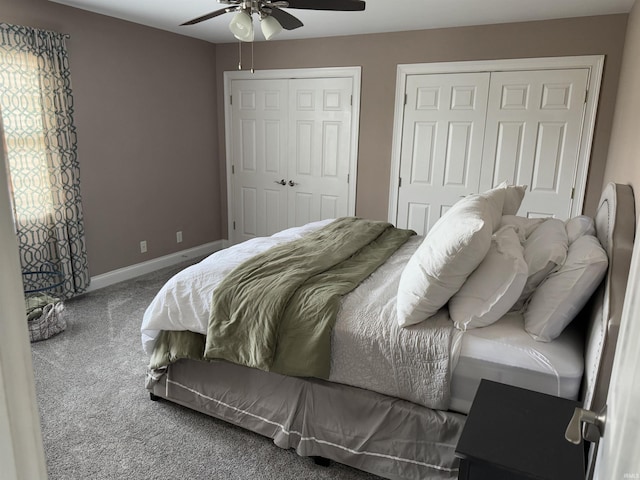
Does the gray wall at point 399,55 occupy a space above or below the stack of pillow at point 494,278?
above

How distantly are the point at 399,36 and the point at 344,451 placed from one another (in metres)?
3.75

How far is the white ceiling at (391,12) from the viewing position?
3.45 metres

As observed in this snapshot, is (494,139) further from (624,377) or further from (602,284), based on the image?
(624,377)

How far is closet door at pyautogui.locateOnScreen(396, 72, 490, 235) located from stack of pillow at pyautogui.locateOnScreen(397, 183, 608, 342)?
7.94 ft

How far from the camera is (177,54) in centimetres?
480

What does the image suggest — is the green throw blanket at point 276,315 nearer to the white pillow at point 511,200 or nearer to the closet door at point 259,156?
the white pillow at point 511,200

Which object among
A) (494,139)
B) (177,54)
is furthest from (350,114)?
(177,54)

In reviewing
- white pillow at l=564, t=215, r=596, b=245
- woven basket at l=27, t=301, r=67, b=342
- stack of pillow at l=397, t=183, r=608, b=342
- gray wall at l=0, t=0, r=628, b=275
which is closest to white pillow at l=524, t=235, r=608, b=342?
stack of pillow at l=397, t=183, r=608, b=342

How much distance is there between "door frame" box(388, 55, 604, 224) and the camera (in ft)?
12.4

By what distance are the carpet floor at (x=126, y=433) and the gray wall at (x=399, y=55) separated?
2.87 m

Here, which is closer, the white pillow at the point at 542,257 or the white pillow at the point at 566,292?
the white pillow at the point at 566,292

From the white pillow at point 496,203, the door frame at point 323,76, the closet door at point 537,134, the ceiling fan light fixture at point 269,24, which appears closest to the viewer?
the white pillow at point 496,203

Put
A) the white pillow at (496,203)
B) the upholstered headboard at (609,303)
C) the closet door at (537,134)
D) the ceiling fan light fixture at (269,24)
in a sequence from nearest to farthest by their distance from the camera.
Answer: the upholstered headboard at (609,303)
the white pillow at (496,203)
the ceiling fan light fixture at (269,24)
the closet door at (537,134)

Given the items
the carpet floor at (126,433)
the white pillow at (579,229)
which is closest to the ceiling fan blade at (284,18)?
the white pillow at (579,229)
